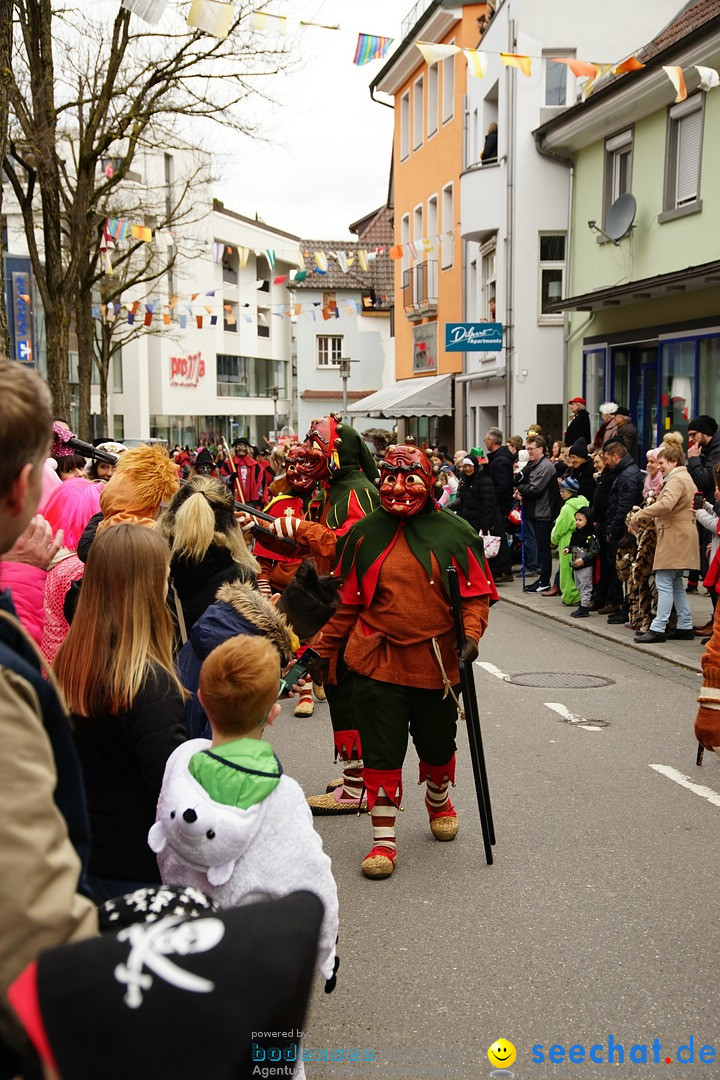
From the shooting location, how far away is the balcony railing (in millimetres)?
32625

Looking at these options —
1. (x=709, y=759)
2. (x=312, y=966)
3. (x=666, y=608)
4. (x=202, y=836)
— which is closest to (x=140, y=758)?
(x=202, y=836)

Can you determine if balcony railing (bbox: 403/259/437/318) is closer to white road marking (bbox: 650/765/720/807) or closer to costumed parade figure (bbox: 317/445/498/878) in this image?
white road marking (bbox: 650/765/720/807)

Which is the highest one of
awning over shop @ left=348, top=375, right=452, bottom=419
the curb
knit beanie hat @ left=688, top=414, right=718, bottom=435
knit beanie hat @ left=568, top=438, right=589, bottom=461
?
awning over shop @ left=348, top=375, right=452, bottom=419

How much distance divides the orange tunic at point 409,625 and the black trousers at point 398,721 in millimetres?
78

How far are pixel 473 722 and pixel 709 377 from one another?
13360 millimetres

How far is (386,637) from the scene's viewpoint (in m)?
5.48

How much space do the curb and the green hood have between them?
26.0 ft

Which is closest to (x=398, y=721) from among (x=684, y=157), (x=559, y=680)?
(x=559, y=680)

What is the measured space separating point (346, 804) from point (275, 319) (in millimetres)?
63858

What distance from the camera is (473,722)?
17.4 ft

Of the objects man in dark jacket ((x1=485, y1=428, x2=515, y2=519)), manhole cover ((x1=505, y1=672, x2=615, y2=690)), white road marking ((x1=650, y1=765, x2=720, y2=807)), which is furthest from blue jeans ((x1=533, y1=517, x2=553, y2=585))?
white road marking ((x1=650, y1=765, x2=720, y2=807))

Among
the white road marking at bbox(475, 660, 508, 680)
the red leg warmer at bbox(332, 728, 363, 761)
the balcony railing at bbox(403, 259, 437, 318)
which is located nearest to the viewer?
the red leg warmer at bbox(332, 728, 363, 761)

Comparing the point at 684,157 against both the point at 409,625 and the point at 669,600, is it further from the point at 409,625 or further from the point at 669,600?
the point at 409,625

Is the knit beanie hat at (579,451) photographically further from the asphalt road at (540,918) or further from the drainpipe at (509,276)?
the drainpipe at (509,276)
